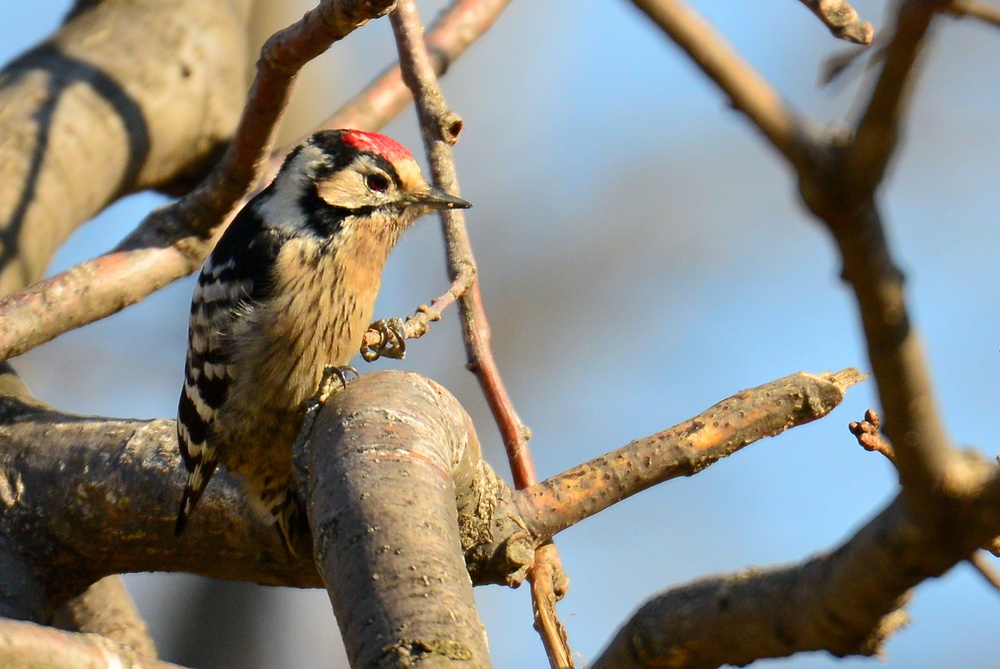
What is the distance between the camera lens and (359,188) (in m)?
3.82

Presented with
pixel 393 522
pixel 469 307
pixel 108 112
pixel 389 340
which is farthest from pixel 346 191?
pixel 393 522

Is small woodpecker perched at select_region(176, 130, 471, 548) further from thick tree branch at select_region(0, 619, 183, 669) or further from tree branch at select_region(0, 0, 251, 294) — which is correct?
thick tree branch at select_region(0, 619, 183, 669)

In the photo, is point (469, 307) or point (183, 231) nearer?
point (469, 307)

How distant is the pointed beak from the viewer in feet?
11.5

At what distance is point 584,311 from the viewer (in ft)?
28.8

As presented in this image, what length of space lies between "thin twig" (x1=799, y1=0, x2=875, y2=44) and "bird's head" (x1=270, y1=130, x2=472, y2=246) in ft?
6.53

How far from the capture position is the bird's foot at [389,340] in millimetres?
3055

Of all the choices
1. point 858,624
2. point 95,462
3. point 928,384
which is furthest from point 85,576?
point 928,384

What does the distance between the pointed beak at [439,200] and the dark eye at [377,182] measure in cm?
17

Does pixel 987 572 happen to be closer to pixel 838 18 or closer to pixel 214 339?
pixel 838 18

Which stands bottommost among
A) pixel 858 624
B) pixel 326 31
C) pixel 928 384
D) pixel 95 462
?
pixel 858 624

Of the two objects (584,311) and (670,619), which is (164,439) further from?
(584,311)

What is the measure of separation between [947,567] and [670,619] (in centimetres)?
70

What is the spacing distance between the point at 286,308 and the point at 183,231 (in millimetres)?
807
